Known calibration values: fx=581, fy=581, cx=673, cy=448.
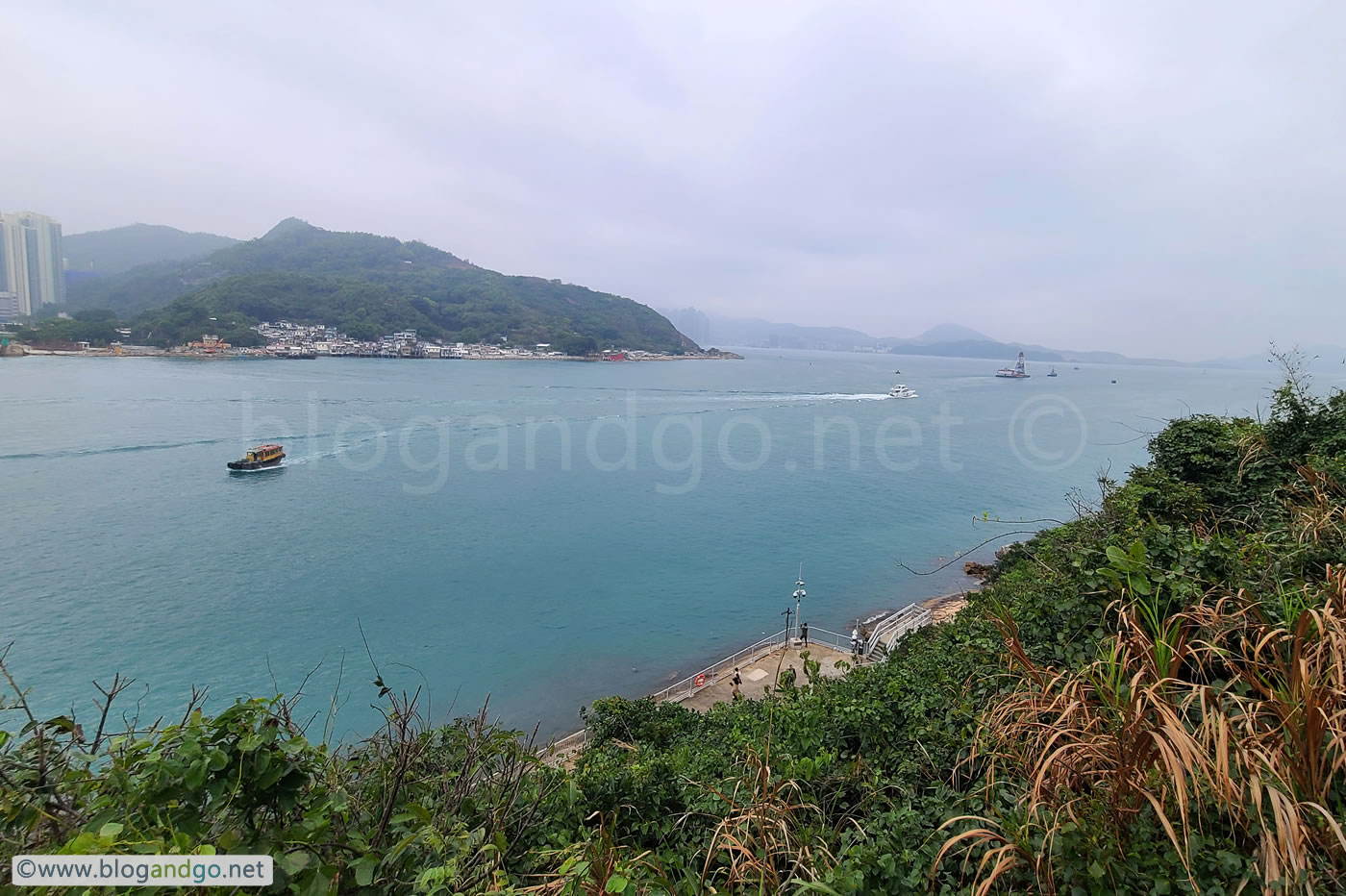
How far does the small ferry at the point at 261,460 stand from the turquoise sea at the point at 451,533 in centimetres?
55

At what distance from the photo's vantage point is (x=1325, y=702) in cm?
169

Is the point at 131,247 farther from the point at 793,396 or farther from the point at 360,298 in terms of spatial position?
the point at 793,396

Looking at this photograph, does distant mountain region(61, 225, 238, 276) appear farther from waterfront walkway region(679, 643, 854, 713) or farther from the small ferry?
waterfront walkway region(679, 643, 854, 713)

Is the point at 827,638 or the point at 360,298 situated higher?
the point at 360,298

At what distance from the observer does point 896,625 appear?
13117 millimetres

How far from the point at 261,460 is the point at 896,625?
25.5m

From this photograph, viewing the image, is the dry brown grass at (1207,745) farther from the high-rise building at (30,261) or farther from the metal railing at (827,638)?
the high-rise building at (30,261)

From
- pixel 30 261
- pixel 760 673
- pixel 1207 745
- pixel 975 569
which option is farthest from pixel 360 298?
pixel 1207 745

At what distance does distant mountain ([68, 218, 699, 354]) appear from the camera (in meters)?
77.6

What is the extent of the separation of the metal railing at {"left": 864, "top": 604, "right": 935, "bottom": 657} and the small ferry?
2499 centimetres

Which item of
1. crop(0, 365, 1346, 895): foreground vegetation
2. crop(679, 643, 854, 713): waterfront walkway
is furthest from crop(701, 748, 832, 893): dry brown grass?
crop(679, 643, 854, 713): waterfront walkway

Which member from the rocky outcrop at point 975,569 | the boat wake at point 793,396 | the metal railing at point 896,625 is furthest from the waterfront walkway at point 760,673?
the boat wake at point 793,396

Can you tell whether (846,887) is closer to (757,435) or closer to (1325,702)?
(1325,702)

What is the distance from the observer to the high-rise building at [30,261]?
94.4m
